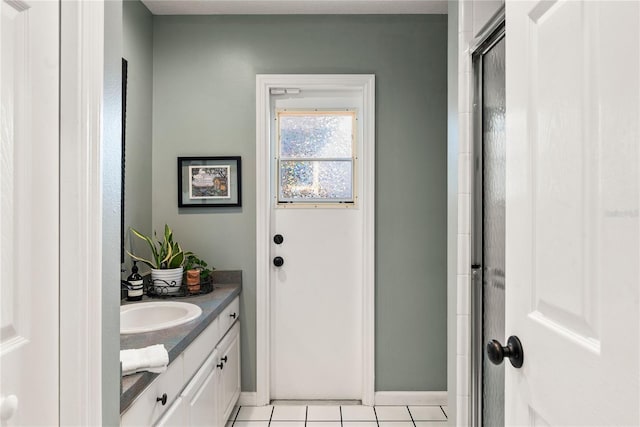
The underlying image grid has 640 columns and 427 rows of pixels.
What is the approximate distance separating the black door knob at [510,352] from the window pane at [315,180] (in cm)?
197

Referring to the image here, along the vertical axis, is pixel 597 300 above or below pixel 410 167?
below

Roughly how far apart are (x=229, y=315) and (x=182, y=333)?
883 mm

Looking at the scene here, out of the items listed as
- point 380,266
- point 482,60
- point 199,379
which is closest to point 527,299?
point 482,60

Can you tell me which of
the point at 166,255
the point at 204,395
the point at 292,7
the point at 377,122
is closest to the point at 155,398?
the point at 204,395

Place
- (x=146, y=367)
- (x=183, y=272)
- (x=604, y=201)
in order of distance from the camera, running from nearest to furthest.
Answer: (x=604, y=201) < (x=146, y=367) < (x=183, y=272)

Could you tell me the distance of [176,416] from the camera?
161 cm

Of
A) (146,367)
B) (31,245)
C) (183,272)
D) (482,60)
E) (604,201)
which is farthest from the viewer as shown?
(183,272)

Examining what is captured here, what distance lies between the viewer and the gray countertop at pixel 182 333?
1236 millimetres

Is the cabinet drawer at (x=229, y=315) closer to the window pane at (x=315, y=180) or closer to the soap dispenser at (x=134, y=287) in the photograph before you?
the soap dispenser at (x=134, y=287)

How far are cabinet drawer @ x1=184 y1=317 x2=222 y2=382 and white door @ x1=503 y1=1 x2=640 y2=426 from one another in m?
1.21

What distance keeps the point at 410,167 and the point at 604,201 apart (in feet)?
7.19

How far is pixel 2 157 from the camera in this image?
30.0 inches

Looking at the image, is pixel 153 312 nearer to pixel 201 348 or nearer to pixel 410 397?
pixel 201 348

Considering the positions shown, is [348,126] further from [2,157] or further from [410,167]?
[2,157]
